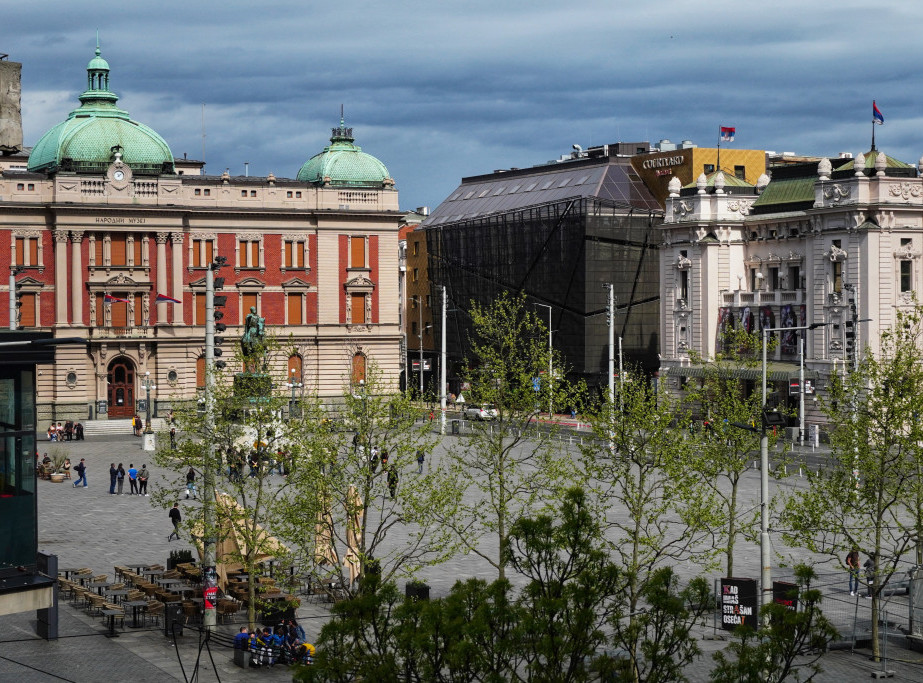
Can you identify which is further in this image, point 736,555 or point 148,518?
point 148,518

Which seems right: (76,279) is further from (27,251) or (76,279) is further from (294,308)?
(294,308)

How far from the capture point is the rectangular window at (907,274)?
3344 inches

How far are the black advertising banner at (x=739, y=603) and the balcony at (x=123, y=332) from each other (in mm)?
69742

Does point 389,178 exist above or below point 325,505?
above

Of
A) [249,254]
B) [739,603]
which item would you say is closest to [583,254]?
[249,254]

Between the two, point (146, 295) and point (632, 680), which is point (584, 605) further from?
point (146, 295)

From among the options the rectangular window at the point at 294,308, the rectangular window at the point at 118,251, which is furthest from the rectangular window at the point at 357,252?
the rectangular window at the point at 118,251

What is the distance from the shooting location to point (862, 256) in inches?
3310

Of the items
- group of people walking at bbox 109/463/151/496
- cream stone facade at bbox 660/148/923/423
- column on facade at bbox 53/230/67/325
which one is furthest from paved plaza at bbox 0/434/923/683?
column on facade at bbox 53/230/67/325

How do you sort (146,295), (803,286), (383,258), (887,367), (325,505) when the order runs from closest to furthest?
(325,505)
(887,367)
(803,286)
(146,295)
(383,258)

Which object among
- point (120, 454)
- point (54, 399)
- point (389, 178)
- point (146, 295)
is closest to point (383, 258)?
point (389, 178)

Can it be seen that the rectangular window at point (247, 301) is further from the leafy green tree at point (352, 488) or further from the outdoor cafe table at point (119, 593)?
the leafy green tree at point (352, 488)

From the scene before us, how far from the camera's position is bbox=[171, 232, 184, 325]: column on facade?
100125 mm

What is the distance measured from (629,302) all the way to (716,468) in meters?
71.2
